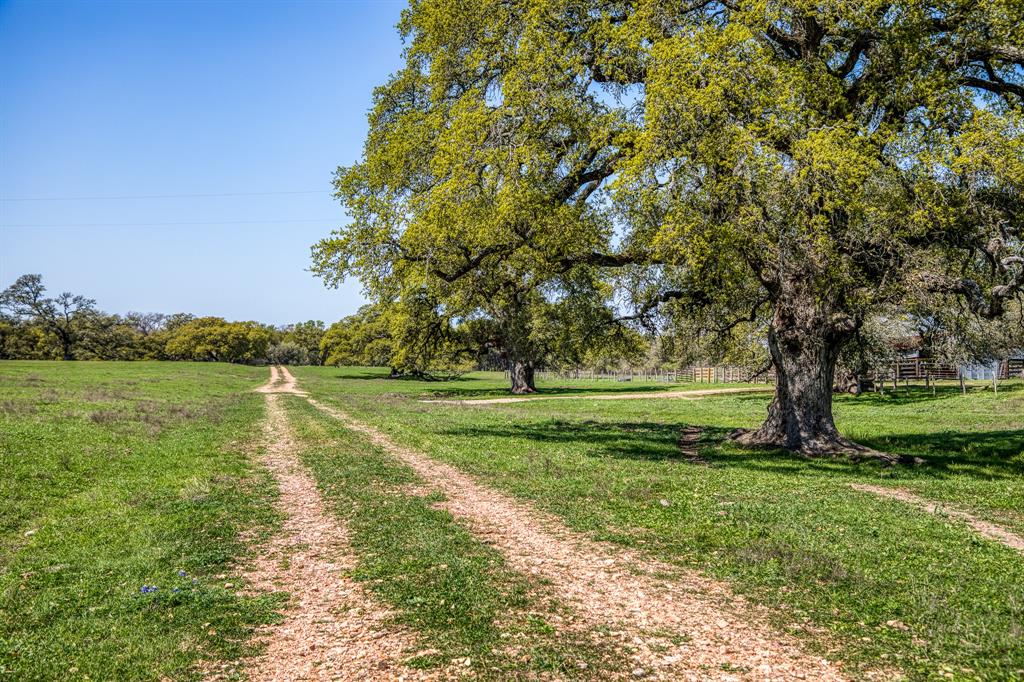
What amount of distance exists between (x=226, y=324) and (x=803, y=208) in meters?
155

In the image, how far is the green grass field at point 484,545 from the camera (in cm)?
573

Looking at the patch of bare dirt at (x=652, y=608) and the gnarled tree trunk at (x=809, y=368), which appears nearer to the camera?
the patch of bare dirt at (x=652, y=608)

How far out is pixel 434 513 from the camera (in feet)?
34.6

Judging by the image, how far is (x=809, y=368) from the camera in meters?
17.9

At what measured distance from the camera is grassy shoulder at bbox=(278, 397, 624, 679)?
5.41 m

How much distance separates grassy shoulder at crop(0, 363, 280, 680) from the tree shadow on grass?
31.6 ft

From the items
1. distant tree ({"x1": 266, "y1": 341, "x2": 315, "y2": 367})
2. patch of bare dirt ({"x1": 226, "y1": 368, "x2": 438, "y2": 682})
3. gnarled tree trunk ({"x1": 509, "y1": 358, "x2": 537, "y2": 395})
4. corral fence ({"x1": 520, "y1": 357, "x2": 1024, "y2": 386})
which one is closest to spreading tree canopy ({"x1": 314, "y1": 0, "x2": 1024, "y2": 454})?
corral fence ({"x1": 520, "y1": 357, "x2": 1024, "y2": 386})

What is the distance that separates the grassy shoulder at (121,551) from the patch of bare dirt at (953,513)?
10244 mm

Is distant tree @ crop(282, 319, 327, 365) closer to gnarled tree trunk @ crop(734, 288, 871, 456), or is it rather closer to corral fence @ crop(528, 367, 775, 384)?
corral fence @ crop(528, 367, 775, 384)

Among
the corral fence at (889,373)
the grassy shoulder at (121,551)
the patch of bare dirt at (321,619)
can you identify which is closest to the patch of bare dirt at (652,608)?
the patch of bare dirt at (321,619)

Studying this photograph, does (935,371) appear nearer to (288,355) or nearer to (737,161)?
(737,161)

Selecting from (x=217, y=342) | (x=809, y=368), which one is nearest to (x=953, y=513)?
(x=809, y=368)

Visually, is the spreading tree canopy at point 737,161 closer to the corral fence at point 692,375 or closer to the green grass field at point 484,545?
the green grass field at point 484,545

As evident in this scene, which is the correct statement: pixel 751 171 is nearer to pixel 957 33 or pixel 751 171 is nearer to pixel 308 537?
pixel 957 33
